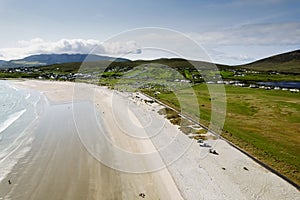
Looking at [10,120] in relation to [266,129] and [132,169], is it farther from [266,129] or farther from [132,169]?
[266,129]

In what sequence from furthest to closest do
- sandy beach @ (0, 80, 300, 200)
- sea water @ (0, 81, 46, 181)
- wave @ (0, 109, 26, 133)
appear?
wave @ (0, 109, 26, 133) < sea water @ (0, 81, 46, 181) < sandy beach @ (0, 80, 300, 200)

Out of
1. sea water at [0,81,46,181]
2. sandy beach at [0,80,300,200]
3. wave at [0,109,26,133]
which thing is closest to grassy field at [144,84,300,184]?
sandy beach at [0,80,300,200]

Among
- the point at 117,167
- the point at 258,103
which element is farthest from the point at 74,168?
the point at 258,103

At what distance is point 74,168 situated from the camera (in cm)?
2355

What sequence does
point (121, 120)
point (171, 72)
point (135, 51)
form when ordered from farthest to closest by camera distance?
1. point (171, 72)
2. point (121, 120)
3. point (135, 51)

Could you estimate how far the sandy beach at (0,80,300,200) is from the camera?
1928cm

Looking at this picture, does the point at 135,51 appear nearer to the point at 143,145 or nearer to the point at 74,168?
the point at 143,145

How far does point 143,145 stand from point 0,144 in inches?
675

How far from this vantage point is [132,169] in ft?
78.0

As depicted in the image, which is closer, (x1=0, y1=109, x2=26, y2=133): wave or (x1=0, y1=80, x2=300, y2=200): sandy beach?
(x1=0, y1=80, x2=300, y2=200): sandy beach

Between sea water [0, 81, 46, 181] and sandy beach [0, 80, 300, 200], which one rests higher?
sandy beach [0, 80, 300, 200]

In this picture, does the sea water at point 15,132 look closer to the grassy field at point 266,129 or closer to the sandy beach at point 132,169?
the sandy beach at point 132,169

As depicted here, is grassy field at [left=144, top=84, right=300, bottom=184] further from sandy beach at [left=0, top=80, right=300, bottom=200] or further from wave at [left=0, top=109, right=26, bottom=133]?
wave at [left=0, top=109, right=26, bottom=133]

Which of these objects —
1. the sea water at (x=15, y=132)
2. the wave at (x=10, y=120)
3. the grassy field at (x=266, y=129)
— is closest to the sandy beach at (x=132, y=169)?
the sea water at (x=15, y=132)
